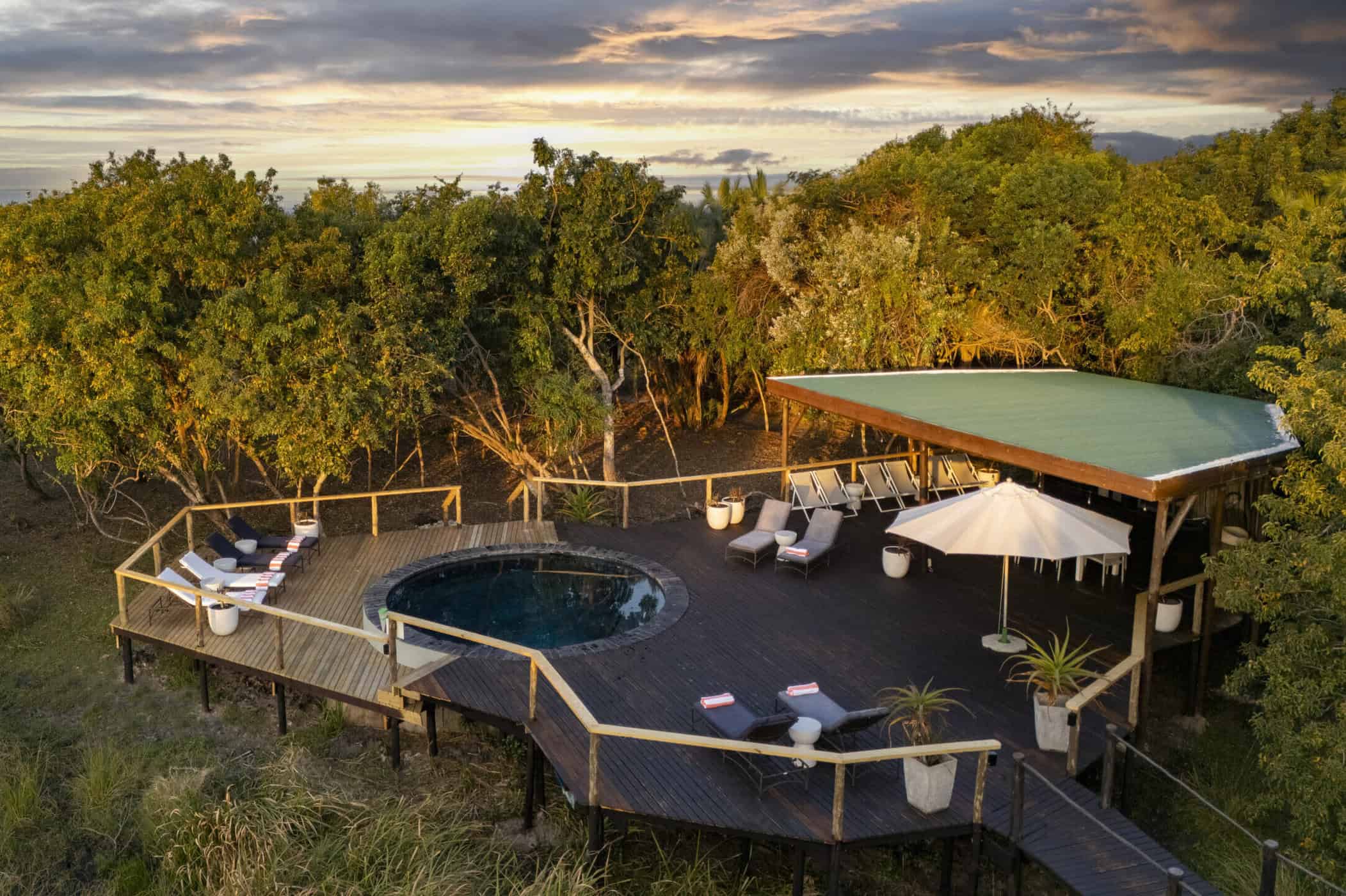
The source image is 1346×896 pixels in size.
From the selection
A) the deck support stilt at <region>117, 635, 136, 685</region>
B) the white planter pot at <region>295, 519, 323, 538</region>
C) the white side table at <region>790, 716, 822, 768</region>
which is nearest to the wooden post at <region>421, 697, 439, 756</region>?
the white side table at <region>790, 716, 822, 768</region>

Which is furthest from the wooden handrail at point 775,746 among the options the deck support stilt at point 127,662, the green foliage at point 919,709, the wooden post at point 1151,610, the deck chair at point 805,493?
the deck chair at point 805,493

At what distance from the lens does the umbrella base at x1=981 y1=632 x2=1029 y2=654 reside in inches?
370

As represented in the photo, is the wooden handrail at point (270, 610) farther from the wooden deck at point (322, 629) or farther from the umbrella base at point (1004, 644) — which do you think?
the umbrella base at point (1004, 644)

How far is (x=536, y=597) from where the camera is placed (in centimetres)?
1180

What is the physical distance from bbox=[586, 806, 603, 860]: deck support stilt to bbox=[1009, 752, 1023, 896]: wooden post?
9.29 ft

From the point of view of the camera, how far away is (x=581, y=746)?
7535 mm

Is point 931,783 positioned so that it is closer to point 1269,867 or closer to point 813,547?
point 1269,867

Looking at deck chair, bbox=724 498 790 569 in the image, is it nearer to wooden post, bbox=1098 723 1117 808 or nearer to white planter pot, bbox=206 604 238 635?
wooden post, bbox=1098 723 1117 808

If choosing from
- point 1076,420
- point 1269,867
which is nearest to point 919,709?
point 1269,867

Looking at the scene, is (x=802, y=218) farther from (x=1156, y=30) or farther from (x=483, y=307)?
(x=1156, y=30)

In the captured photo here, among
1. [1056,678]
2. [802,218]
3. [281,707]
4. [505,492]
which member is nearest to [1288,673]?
[1056,678]

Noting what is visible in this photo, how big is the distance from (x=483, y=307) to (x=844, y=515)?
699 cm

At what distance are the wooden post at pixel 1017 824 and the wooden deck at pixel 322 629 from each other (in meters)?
5.68

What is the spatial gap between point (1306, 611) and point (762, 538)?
6338 mm
